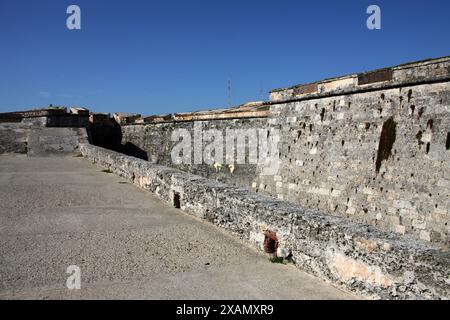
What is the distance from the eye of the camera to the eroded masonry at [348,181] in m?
3.07

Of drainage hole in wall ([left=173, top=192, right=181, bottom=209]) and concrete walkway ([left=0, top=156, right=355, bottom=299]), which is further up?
drainage hole in wall ([left=173, top=192, right=181, bottom=209])

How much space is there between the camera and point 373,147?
27.1 feet

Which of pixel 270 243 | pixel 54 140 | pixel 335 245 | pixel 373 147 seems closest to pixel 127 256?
pixel 270 243

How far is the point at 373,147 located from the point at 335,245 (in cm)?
544

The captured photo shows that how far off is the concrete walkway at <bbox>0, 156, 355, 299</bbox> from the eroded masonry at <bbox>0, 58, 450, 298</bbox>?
0.89 ft

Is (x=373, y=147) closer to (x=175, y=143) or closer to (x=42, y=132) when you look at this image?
(x=175, y=143)

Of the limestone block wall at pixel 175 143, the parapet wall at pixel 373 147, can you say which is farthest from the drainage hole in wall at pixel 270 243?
the limestone block wall at pixel 175 143

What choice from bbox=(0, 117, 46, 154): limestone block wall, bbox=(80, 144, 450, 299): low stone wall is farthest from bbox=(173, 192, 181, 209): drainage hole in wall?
bbox=(0, 117, 46, 154): limestone block wall

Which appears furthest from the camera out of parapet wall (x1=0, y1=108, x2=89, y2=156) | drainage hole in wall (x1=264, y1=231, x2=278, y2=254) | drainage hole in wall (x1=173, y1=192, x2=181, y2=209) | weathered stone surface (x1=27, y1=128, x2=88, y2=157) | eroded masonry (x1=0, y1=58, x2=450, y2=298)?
parapet wall (x1=0, y1=108, x2=89, y2=156)

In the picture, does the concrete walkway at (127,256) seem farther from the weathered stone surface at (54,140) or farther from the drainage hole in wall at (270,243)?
the weathered stone surface at (54,140)

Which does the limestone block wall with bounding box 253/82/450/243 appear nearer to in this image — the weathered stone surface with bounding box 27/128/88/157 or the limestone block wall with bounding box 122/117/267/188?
the limestone block wall with bounding box 122/117/267/188

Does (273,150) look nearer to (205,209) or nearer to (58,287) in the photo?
(205,209)

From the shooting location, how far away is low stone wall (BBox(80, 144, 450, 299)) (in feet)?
8.75

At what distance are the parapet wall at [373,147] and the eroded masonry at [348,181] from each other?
0.02 meters
